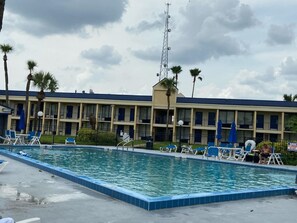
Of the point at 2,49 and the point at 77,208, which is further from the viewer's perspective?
the point at 2,49

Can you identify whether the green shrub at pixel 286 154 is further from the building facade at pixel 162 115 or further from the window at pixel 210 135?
the window at pixel 210 135

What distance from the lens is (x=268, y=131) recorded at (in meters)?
43.2

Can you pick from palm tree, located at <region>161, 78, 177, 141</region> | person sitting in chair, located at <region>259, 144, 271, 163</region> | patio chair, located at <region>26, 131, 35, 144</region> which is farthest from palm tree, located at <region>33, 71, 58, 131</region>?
person sitting in chair, located at <region>259, 144, 271, 163</region>

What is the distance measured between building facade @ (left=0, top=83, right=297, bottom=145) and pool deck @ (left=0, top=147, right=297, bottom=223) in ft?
110

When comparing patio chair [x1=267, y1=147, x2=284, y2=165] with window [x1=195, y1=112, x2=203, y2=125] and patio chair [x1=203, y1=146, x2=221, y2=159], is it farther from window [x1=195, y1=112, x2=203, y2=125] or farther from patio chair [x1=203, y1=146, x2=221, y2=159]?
window [x1=195, y1=112, x2=203, y2=125]

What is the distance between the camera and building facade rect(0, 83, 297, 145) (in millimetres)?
43031

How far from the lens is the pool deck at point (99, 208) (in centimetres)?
614

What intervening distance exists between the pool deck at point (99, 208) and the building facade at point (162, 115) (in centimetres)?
3353

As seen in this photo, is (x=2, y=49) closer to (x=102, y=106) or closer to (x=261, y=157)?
(x=102, y=106)

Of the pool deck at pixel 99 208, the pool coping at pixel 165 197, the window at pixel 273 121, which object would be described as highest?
the window at pixel 273 121

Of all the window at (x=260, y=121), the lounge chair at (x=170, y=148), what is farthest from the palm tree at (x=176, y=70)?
the lounge chair at (x=170, y=148)

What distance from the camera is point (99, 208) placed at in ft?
22.3

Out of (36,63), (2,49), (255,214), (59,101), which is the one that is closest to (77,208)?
(255,214)

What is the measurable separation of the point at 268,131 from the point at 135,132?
1622 cm
